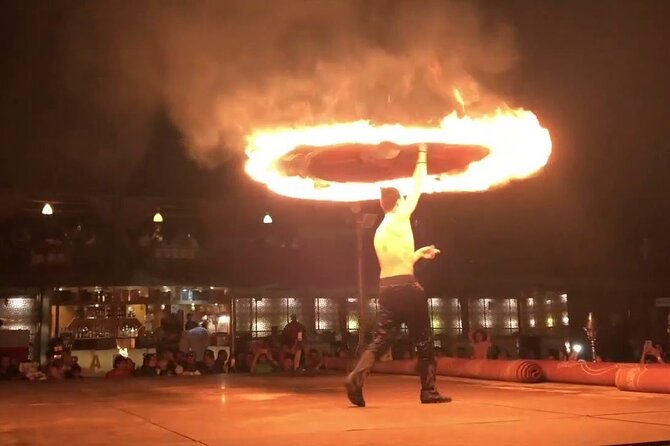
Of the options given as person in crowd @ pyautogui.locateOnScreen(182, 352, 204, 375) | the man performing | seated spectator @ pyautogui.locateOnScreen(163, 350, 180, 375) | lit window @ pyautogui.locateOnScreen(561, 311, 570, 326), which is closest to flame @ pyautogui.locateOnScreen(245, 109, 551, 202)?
the man performing

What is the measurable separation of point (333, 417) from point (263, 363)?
31.1ft

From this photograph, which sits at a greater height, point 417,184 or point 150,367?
point 417,184

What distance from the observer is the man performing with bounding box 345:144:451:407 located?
22.1 ft

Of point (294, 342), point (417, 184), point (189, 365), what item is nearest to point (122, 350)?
point (189, 365)

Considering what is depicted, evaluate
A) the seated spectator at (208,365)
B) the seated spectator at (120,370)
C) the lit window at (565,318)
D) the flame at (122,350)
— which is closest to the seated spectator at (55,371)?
the seated spectator at (120,370)

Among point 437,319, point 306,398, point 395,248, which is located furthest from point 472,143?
point 437,319

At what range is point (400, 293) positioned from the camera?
22.1 feet

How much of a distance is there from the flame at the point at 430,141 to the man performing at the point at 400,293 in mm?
377

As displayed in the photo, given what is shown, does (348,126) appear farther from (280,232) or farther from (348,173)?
(280,232)

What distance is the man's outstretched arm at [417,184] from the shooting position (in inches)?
270

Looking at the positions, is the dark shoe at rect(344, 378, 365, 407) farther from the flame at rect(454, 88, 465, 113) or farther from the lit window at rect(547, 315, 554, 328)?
the lit window at rect(547, 315, 554, 328)

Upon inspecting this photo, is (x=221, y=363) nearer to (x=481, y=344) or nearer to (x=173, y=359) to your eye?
(x=173, y=359)

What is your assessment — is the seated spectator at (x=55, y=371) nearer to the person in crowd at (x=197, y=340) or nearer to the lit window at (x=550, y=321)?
the person in crowd at (x=197, y=340)

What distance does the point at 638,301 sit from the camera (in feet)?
85.2
